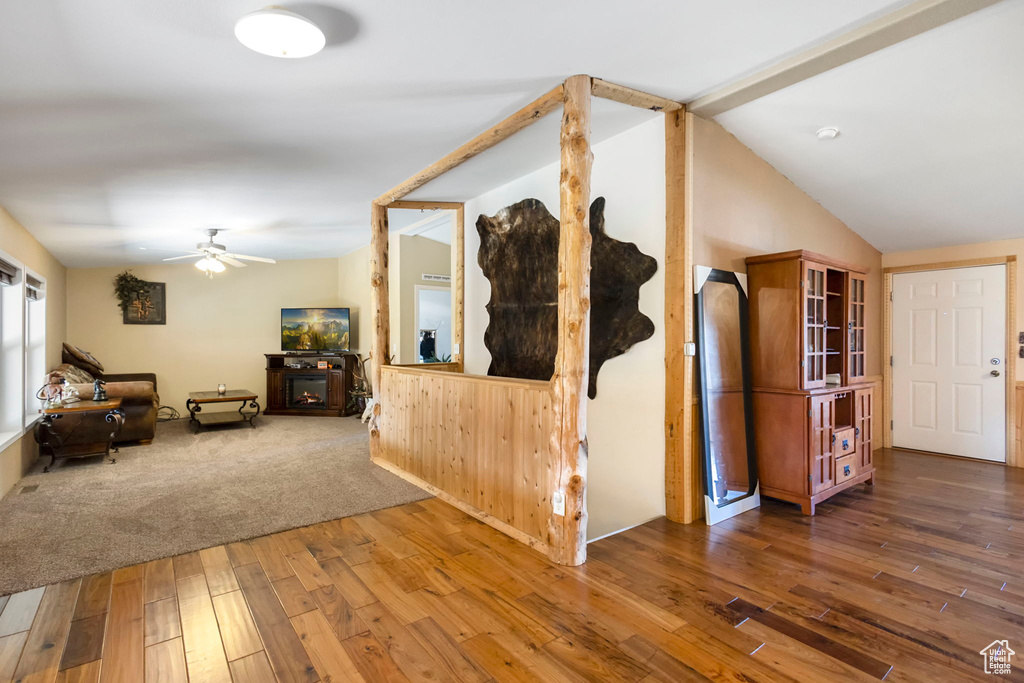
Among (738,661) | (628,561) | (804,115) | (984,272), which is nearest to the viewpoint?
(738,661)

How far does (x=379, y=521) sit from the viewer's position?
3.33 meters

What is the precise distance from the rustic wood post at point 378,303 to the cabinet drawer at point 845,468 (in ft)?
12.5

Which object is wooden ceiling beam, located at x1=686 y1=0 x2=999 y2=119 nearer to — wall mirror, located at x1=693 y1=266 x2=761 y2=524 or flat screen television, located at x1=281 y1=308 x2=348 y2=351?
wall mirror, located at x1=693 y1=266 x2=761 y2=524

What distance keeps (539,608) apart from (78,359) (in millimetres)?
6796

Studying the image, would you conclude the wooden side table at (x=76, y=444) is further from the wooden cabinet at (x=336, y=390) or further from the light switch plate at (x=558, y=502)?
the light switch plate at (x=558, y=502)

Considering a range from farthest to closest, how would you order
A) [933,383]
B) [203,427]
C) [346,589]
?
[203,427]
[933,383]
[346,589]

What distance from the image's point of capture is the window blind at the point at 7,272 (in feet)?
13.0

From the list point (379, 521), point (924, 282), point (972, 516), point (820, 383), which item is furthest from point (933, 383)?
point (379, 521)

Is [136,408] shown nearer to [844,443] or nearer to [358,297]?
[358,297]

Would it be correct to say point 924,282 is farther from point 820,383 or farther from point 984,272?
point 820,383

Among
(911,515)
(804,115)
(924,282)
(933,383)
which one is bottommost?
(911,515)

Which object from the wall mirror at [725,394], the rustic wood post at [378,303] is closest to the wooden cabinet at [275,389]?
the rustic wood post at [378,303]

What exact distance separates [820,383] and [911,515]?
1024 millimetres

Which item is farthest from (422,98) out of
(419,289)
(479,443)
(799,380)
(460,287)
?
(419,289)
